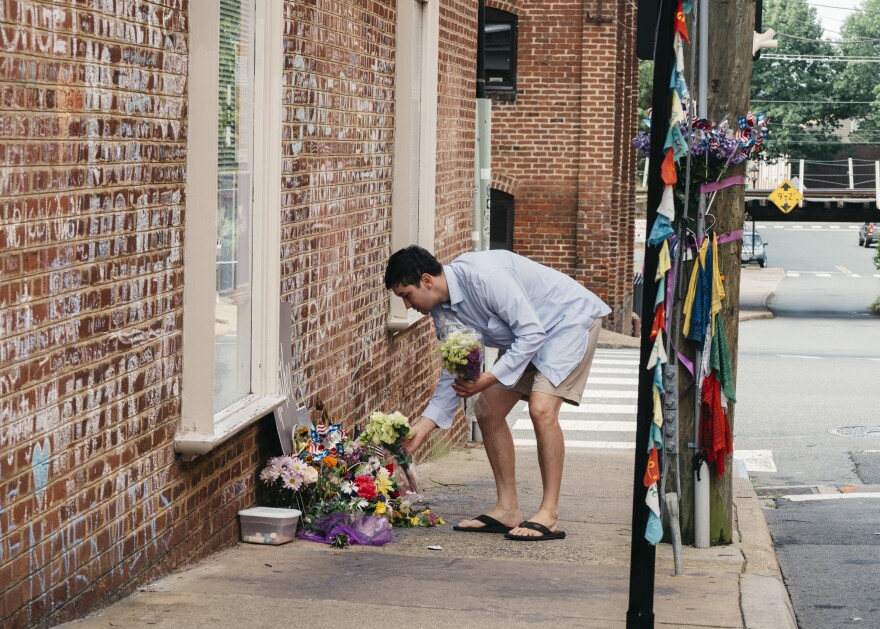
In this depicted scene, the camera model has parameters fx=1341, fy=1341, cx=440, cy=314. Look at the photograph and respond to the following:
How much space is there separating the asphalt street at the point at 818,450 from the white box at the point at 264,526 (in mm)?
2453

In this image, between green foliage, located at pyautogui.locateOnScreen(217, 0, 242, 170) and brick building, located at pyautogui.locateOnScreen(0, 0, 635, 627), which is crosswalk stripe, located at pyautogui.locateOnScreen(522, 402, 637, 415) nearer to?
brick building, located at pyautogui.locateOnScreen(0, 0, 635, 627)

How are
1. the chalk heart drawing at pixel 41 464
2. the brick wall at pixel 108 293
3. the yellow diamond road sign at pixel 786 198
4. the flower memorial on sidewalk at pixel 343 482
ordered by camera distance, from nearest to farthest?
the brick wall at pixel 108 293, the chalk heart drawing at pixel 41 464, the flower memorial on sidewalk at pixel 343 482, the yellow diamond road sign at pixel 786 198

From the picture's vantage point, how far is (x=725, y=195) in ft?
22.6

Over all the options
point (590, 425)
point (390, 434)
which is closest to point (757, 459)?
point (590, 425)

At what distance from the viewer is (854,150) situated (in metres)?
91.1

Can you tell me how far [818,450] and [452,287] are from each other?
760cm

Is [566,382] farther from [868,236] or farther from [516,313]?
[868,236]

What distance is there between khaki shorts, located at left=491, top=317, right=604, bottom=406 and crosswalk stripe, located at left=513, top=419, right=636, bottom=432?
28.0 feet

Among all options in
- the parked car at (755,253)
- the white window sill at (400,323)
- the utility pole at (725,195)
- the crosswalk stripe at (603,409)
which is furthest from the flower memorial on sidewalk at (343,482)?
the parked car at (755,253)

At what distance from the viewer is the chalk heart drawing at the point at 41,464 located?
165 inches

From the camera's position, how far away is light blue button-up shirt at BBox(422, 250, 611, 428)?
22.2 ft

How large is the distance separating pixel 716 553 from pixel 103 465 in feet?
11.2

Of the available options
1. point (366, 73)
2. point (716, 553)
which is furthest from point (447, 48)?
point (716, 553)

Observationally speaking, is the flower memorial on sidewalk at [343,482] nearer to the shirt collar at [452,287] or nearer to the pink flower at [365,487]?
the pink flower at [365,487]
